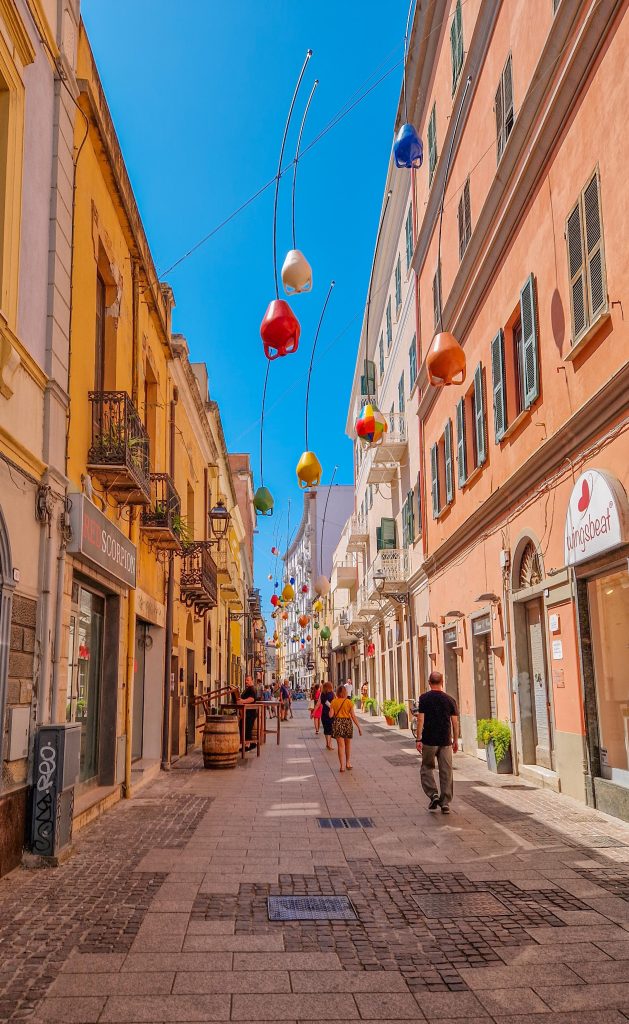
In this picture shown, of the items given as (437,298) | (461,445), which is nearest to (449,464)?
(461,445)

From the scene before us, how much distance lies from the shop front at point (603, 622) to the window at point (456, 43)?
35.6 ft

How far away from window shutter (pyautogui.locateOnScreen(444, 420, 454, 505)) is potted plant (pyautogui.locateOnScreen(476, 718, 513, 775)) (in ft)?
20.7

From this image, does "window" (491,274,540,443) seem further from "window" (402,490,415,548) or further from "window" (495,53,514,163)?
"window" (402,490,415,548)

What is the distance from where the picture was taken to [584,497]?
1025cm

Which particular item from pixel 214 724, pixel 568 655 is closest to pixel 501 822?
pixel 568 655

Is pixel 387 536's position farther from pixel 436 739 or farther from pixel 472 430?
pixel 436 739

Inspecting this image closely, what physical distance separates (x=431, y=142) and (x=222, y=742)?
14.3 meters

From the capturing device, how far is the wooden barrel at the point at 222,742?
51.8 ft

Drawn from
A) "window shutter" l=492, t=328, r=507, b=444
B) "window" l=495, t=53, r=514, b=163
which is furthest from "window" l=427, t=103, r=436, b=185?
"window shutter" l=492, t=328, r=507, b=444

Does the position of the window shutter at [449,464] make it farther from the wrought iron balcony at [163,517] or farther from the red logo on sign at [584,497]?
the red logo on sign at [584,497]

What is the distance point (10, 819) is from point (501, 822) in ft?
17.2

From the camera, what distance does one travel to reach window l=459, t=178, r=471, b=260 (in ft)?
55.4

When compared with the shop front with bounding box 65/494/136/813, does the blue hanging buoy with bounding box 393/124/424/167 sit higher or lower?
higher

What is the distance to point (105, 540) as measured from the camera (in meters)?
10.6
